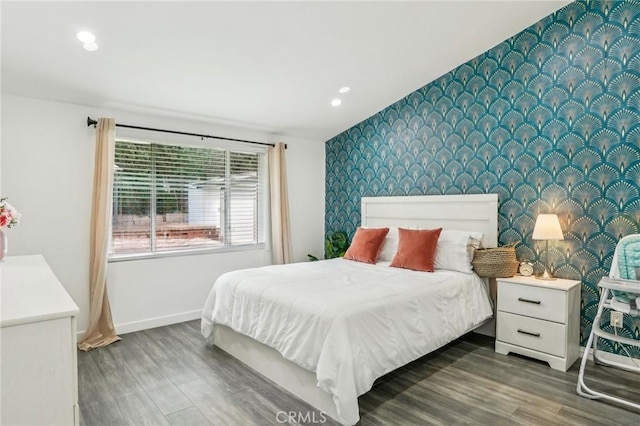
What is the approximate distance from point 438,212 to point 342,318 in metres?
2.27

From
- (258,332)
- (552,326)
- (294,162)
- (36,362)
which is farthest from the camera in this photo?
(294,162)

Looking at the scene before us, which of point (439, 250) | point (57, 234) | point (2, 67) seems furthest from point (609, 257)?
point (2, 67)

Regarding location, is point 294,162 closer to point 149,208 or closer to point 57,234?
point 149,208

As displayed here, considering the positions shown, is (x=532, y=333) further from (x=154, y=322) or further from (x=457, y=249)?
(x=154, y=322)

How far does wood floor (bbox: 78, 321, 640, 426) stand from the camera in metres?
2.18

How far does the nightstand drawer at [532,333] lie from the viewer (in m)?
2.84

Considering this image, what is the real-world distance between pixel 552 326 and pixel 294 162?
348 centimetres

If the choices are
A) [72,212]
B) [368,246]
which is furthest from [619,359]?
[72,212]

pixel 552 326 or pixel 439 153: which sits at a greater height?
pixel 439 153

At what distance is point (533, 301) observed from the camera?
296 cm

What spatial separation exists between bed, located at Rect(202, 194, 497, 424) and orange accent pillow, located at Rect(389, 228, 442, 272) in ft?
0.36

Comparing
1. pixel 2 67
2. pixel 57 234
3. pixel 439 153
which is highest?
pixel 2 67

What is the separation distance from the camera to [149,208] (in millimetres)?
3904

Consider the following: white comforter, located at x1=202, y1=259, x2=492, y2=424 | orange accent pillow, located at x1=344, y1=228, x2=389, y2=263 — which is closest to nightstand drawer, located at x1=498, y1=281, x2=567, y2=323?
white comforter, located at x1=202, y1=259, x2=492, y2=424
